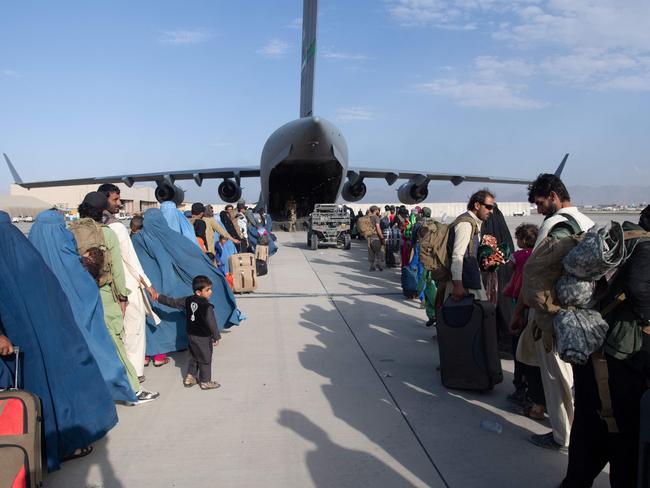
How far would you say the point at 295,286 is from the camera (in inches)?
385

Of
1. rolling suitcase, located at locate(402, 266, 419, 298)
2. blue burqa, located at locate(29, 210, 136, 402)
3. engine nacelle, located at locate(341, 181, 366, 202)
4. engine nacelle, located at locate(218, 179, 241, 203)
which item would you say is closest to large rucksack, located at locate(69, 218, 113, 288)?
blue burqa, located at locate(29, 210, 136, 402)

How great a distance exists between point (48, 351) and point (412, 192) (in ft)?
74.1

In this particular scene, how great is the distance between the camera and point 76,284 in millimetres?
3682

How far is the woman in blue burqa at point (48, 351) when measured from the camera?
9.27ft

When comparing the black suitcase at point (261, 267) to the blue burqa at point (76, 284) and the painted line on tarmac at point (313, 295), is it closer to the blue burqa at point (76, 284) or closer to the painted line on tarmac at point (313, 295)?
the painted line on tarmac at point (313, 295)

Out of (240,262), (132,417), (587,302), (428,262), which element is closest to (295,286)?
(240,262)

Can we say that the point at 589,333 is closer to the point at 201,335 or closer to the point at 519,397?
the point at 519,397

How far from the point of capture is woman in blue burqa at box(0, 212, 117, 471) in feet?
9.27

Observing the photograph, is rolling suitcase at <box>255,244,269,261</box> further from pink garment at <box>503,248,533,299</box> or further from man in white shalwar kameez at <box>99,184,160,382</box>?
pink garment at <box>503,248,533,299</box>

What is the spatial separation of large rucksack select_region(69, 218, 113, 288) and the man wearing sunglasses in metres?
2.93

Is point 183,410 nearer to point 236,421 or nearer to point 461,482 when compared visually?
point 236,421

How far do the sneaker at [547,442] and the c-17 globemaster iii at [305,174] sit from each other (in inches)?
492

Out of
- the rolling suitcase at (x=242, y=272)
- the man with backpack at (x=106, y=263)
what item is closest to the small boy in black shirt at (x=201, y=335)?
the man with backpack at (x=106, y=263)

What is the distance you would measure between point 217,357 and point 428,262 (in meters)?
2.50
